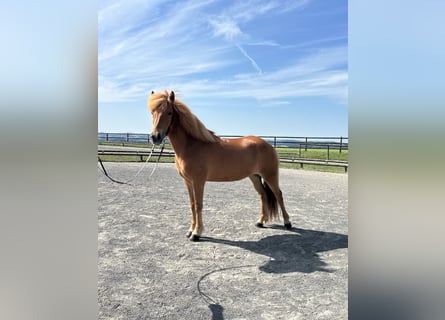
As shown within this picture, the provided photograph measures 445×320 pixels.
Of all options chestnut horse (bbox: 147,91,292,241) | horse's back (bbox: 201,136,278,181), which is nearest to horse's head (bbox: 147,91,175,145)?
chestnut horse (bbox: 147,91,292,241)

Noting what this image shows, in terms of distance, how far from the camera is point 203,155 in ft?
8.15

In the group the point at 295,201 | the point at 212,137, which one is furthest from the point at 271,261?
the point at 295,201

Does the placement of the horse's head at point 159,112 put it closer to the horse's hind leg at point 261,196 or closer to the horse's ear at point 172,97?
the horse's ear at point 172,97

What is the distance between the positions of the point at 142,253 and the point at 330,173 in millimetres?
4799

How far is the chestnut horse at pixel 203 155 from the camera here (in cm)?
225

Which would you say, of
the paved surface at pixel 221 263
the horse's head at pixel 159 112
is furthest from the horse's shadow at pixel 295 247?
the horse's head at pixel 159 112

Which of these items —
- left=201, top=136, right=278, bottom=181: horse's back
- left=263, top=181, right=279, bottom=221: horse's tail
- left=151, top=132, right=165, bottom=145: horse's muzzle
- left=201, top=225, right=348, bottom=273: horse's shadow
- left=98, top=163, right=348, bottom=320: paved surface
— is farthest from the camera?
left=263, top=181, right=279, bottom=221: horse's tail

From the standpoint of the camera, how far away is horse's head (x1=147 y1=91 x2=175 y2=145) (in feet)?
7.18

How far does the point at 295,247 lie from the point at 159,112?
1.45 metres

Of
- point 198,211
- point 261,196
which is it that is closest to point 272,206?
point 261,196

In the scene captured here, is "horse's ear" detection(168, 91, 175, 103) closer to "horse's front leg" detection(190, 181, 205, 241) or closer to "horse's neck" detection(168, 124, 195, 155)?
"horse's neck" detection(168, 124, 195, 155)

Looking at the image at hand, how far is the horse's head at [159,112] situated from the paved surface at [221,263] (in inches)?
32.8
